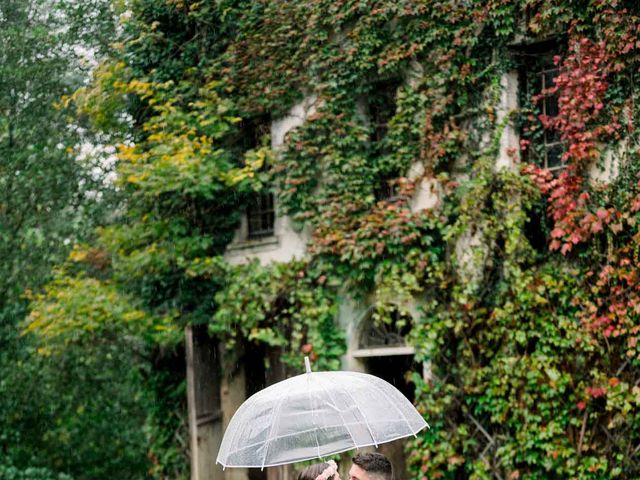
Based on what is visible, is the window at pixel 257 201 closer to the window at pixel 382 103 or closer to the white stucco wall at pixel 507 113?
the window at pixel 382 103

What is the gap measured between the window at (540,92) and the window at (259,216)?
4.18 metres

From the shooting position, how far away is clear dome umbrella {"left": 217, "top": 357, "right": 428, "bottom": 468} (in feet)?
16.9

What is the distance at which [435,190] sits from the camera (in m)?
11.2

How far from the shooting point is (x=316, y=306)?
1199 centimetres

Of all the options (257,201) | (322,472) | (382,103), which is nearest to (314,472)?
(322,472)

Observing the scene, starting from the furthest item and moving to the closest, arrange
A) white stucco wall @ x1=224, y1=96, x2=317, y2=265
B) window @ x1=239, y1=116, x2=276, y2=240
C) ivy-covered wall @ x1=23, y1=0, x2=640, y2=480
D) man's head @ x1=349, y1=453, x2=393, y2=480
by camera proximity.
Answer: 1. window @ x1=239, y1=116, x2=276, y2=240
2. white stucco wall @ x1=224, y1=96, x2=317, y2=265
3. ivy-covered wall @ x1=23, y1=0, x2=640, y2=480
4. man's head @ x1=349, y1=453, x2=393, y2=480

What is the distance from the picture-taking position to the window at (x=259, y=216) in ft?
44.5

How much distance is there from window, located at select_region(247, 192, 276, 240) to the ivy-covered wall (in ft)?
0.85

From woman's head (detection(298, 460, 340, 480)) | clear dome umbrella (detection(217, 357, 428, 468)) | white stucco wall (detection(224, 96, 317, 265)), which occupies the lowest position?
woman's head (detection(298, 460, 340, 480))

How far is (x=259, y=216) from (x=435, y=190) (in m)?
3.38

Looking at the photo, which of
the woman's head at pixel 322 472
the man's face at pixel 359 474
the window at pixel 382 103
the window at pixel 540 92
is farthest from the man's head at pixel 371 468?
the window at pixel 382 103

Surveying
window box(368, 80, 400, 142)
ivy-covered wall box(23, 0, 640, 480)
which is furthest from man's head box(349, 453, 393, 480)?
window box(368, 80, 400, 142)

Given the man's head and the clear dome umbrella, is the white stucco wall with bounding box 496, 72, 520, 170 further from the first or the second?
the man's head

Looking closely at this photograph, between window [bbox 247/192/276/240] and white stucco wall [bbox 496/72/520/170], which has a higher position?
white stucco wall [bbox 496/72/520/170]
